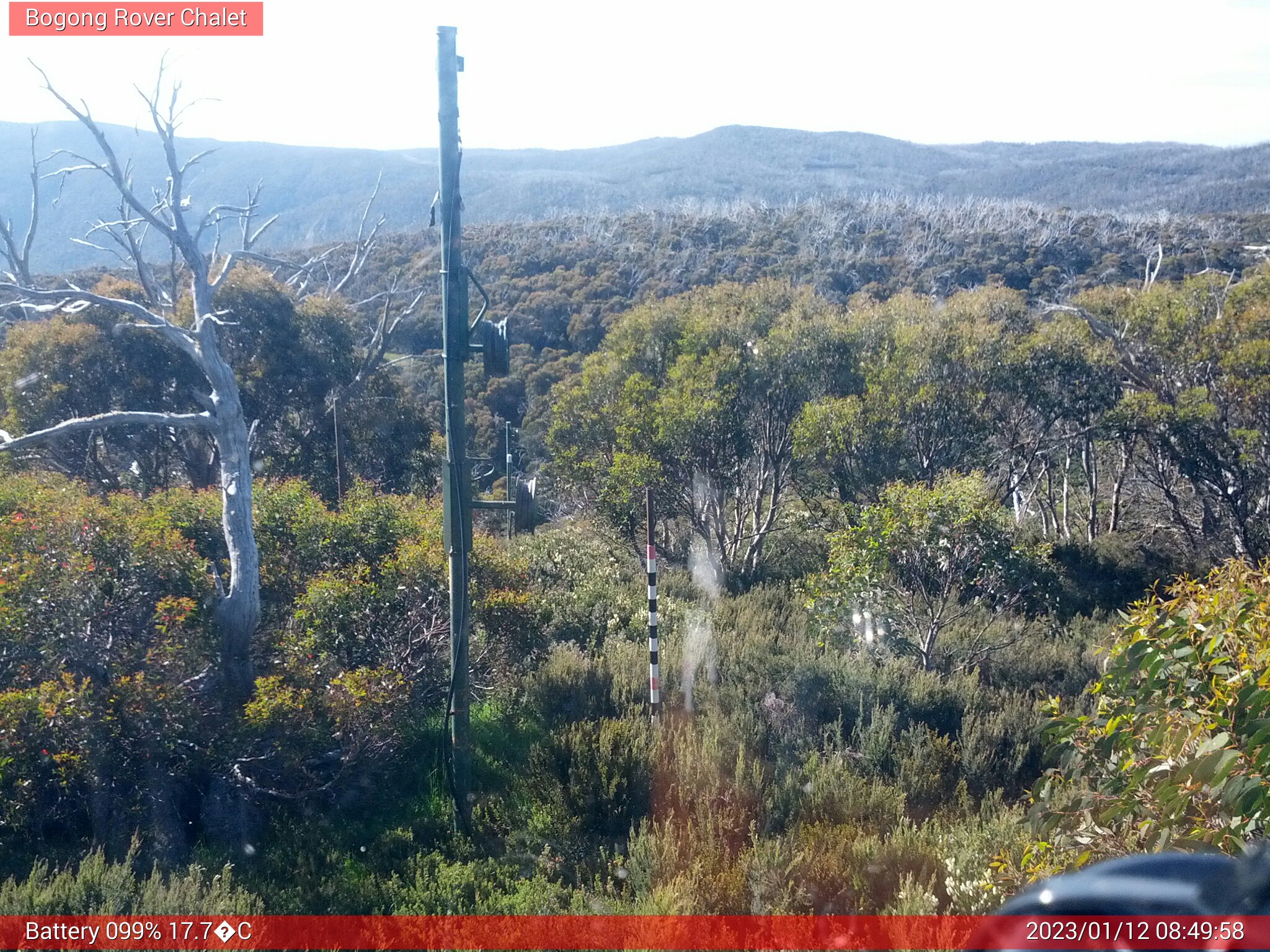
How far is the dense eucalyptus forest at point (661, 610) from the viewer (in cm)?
401

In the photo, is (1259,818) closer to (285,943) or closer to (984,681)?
(285,943)

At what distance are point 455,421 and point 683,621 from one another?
4.32 m

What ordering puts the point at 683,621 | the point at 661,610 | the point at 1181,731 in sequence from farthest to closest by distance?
the point at 661,610, the point at 683,621, the point at 1181,731

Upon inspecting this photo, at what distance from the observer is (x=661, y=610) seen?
9133 millimetres

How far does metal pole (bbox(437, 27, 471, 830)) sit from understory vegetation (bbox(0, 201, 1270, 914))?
20 cm

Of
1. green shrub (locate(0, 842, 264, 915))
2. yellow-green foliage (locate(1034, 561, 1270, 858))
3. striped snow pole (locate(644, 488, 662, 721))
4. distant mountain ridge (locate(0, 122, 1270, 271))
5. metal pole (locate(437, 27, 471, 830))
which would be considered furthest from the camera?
distant mountain ridge (locate(0, 122, 1270, 271))

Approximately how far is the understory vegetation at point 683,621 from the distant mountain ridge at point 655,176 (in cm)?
2466

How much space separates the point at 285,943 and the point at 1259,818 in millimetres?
3559

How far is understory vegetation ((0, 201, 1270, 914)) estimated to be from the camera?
13.0 feet

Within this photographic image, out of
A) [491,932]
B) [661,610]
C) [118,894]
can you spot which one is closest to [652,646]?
[491,932]

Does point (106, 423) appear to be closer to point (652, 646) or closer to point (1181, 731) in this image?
point (652, 646)

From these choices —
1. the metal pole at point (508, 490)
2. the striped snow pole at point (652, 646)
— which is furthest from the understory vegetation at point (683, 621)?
the metal pole at point (508, 490)

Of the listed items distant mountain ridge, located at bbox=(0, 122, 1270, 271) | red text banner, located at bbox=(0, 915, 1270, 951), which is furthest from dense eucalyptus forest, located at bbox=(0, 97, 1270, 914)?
distant mountain ridge, located at bbox=(0, 122, 1270, 271)

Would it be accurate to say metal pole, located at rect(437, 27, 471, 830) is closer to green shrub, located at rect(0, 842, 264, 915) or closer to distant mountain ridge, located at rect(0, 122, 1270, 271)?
green shrub, located at rect(0, 842, 264, 915)
